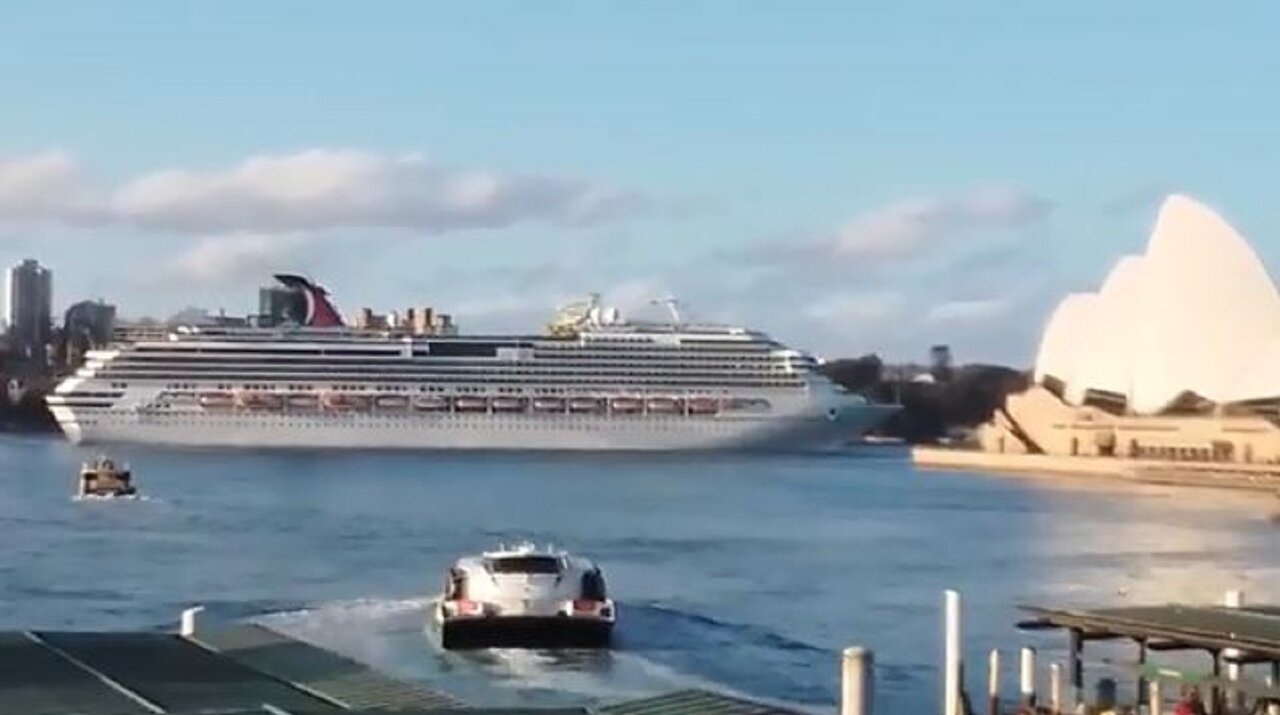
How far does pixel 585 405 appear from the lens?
55531 mm

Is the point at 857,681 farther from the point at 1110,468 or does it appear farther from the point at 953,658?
the point at 1110,468

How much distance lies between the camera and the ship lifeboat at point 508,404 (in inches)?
2168

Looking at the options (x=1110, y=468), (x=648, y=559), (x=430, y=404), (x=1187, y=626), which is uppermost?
(x=430, y=404)

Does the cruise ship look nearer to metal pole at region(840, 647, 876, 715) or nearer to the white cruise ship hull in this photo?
the white cruise ship hull

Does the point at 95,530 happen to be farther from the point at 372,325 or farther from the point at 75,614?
the point at 372,325

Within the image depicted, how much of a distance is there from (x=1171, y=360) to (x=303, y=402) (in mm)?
19124

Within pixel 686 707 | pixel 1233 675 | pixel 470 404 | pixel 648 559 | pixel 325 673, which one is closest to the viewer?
pixel 686 707

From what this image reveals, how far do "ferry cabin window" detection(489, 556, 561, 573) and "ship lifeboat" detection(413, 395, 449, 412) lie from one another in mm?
38831

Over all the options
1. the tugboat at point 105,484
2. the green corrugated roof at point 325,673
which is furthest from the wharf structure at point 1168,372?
the green corrugated roof at point 325,673

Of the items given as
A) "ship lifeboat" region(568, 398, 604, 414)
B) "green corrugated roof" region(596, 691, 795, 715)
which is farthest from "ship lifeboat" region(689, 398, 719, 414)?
"green corrugated roof" region(596, 691, 795, 715)

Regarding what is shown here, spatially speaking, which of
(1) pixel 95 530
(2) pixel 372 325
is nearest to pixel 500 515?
(1) pixel 95 530

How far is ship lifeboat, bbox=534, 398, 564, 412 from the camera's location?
55.2m

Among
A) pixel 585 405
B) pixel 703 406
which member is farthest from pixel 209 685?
pixel 703 406

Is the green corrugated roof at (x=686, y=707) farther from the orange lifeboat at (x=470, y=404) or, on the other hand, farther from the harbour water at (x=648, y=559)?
the orange lifeboat at (x=470, y=404)
